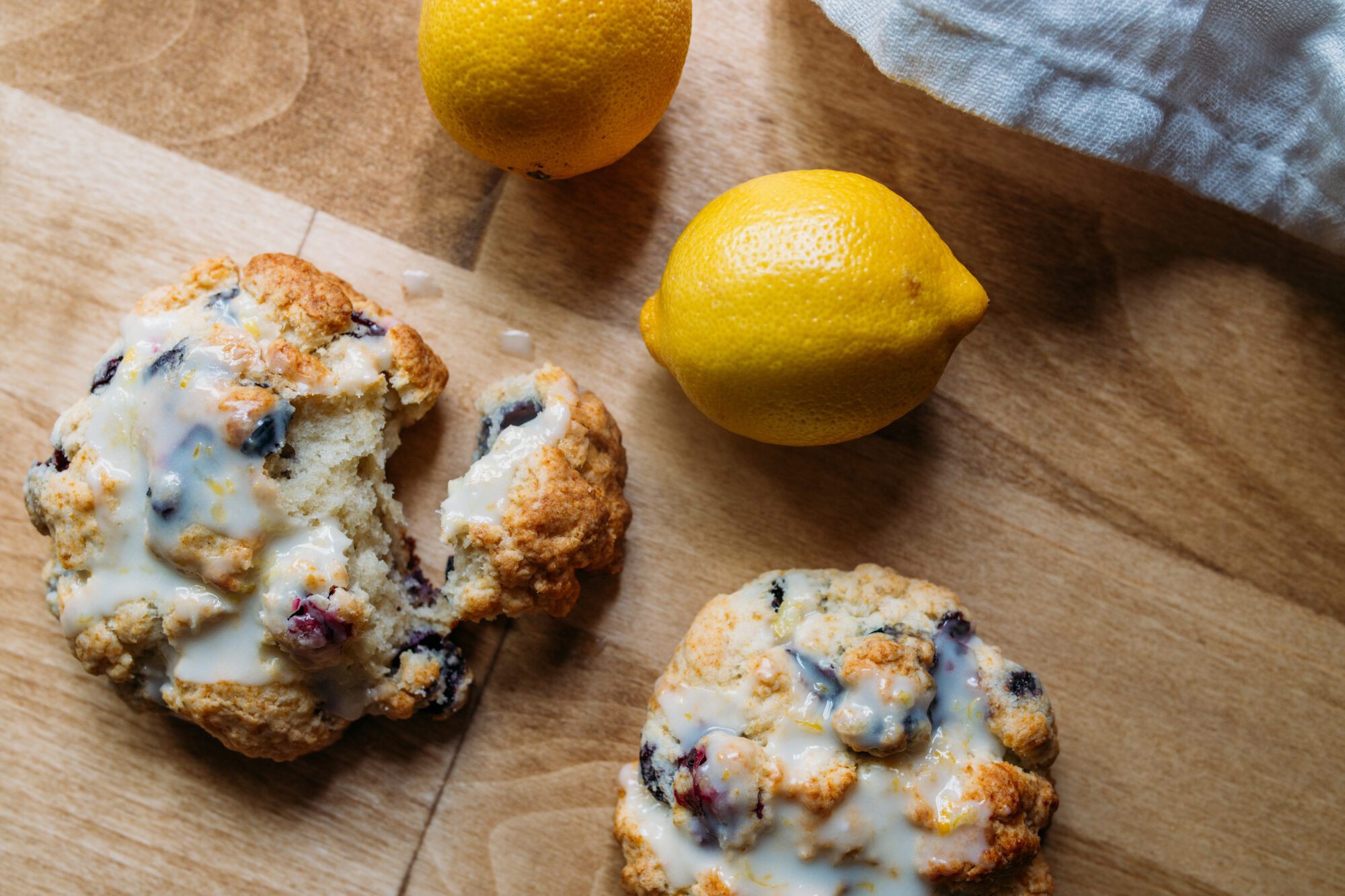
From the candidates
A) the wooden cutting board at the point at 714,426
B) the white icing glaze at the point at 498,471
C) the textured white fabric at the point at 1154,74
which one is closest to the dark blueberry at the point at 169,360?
the wooden cutting board at the point at 714,426

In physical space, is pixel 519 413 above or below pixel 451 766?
above

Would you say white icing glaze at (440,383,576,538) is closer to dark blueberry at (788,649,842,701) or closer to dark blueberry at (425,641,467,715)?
dark blueberry at (425,641,467,715)

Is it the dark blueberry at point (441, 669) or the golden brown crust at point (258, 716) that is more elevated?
the dark blueberry at point (441, 669)

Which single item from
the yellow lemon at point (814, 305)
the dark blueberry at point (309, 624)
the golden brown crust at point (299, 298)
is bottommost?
the dark blueberry at point (309, 624)

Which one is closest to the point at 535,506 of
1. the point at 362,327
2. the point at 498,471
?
the point at 498,471

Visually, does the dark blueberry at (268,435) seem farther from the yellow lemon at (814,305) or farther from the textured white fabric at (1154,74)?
the textured white fabric at (1154,74)

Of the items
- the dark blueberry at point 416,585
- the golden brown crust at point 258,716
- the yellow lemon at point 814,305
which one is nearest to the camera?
the yellow lemon at point 814,305

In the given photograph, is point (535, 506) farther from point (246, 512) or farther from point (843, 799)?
point (843, 799)
